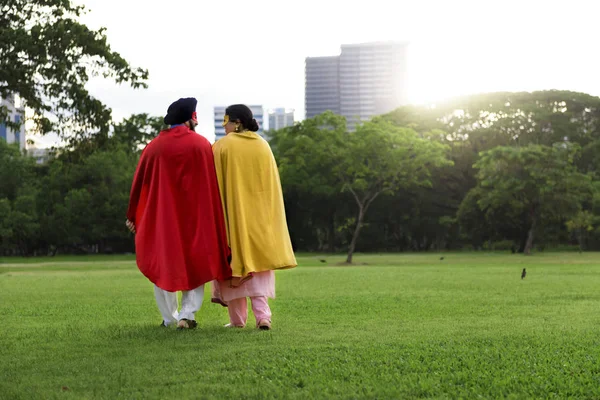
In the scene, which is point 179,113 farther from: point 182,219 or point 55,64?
point 55,64

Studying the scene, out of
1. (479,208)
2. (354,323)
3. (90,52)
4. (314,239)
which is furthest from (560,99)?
(354,323)

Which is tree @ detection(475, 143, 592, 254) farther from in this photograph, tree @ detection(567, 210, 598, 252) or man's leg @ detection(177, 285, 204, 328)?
man's leg @ detection(177, 285, 204, 328)

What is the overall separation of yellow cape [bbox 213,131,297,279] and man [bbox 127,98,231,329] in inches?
4.4

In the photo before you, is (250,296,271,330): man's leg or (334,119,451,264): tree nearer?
(250,296,271,330): man's leg

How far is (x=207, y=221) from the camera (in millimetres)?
8242

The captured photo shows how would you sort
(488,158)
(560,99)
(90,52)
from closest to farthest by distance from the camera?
(90,52), (488,158), (560,99)

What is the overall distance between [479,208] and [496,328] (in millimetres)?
44495

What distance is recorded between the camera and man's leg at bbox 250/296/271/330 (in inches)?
314

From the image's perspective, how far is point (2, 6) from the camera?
57.3 feet

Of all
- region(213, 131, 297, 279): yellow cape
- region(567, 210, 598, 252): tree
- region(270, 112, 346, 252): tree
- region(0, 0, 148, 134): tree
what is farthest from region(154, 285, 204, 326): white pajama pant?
region(567, 210, 598, 252): tree

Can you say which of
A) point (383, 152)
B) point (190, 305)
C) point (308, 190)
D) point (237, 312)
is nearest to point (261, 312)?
point (237, 312)

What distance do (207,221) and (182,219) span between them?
26 centimetres

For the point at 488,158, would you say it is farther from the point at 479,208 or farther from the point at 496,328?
the point at 496,328

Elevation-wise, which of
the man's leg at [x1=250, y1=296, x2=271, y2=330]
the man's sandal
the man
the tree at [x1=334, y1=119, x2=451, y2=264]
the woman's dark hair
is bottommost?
the man's sandal
